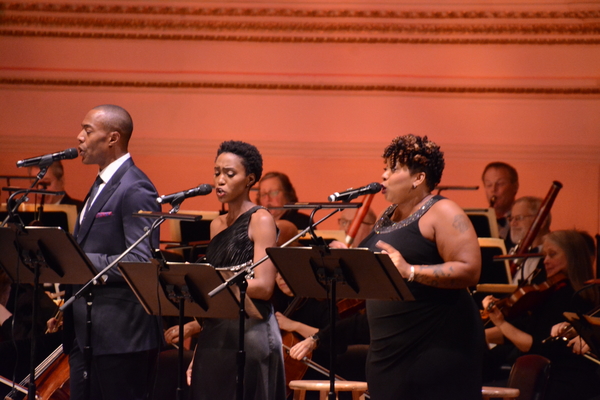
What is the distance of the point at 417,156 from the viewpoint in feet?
8.27

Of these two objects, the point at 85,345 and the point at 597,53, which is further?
the point at 597,53

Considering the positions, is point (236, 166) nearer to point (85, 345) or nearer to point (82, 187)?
point (85, 345)

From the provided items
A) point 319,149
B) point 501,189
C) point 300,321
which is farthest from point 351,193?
point 319,149

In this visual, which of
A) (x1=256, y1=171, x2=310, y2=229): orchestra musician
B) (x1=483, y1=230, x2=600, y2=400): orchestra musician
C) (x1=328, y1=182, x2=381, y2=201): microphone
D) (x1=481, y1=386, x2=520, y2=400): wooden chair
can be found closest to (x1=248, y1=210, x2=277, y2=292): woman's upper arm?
(x1=328, y1=182, x2=381, y2=201): microphone

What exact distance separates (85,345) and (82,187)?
4.13 meters

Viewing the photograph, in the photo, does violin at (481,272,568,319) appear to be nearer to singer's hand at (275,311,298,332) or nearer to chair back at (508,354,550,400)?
chair back at (508,354,550,400)

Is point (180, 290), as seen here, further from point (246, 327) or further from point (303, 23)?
point (303, 23)

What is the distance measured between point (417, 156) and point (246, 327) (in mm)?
788

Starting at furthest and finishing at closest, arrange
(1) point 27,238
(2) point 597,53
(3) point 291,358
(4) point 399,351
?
(2) point 597,53, (3) point 291,358, (1) point 27,238, (4) point 399,351

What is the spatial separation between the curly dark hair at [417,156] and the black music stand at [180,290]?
0.67 meters

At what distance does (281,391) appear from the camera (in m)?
2.71

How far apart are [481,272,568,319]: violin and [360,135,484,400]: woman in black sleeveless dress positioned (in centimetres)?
171

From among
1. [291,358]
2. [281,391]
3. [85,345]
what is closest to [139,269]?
[85,345]

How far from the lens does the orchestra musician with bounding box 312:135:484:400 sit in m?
2.35
